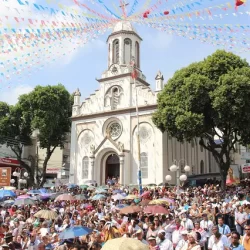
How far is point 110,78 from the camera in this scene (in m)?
38.6

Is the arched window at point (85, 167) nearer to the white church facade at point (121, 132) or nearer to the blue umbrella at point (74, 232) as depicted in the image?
the white church facade at point (121, 132)

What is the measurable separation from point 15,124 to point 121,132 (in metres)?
14.1

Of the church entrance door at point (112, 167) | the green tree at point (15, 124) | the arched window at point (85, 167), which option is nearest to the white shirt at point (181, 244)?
the church entrance door at point (112, 167)

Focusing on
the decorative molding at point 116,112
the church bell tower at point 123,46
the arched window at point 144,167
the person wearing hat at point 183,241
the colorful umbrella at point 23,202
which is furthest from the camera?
the church bell tower at point 123,46

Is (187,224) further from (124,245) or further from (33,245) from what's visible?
(124,245)

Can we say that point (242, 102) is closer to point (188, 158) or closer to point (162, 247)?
point (188, 158)

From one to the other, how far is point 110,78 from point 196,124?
48.6ft

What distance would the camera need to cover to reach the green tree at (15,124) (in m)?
40.5

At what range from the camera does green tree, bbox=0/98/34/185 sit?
133 feet

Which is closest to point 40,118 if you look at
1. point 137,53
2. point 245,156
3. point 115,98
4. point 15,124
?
point 15,124

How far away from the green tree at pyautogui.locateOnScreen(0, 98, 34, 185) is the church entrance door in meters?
11.4

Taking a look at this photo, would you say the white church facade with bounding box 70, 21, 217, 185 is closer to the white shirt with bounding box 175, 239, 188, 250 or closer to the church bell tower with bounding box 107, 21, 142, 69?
the church bell tower with bounding box 107, 21, 142, 69

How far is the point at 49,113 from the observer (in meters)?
39.1

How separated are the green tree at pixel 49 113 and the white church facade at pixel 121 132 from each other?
2307 millimetres
